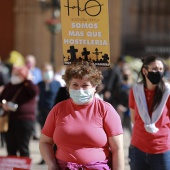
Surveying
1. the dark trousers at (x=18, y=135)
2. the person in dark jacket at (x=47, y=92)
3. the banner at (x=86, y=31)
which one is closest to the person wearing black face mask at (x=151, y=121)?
the banner at (x=86, y=31)

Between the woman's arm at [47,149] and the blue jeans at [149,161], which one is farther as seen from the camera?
the blue jeans at [149,161]

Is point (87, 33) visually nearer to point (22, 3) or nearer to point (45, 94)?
point (45, 94)

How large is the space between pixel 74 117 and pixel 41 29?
18.1m

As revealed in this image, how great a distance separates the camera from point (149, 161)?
603 cm

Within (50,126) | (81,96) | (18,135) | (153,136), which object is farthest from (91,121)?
(18,135)

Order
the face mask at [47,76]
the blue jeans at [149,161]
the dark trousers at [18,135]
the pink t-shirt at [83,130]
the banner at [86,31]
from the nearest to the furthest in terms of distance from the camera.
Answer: the pink t-shirt at [83,130]
the banner at [86,31]
the blue jeans at [149,161]
the dark trousers at [18,135]
the face mask at [47,76]

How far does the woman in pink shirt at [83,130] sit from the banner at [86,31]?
340 millimetres

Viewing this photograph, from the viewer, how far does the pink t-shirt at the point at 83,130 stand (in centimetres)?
473

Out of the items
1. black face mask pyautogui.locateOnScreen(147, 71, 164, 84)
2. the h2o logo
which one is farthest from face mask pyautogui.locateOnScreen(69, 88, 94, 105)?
black face mask pyautogui.locateOnScreen(147, 71, 164, 84)

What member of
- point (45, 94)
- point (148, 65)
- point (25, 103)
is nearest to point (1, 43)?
point (45, 94)

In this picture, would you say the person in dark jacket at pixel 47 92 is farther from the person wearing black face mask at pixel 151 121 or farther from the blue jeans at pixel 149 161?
the blue jeans at pixel 149 161

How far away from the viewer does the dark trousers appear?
8758 mm

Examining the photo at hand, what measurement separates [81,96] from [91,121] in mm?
190

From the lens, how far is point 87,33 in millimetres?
5270
